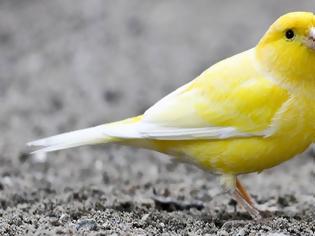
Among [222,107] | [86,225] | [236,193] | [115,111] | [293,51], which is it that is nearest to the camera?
[86,225]

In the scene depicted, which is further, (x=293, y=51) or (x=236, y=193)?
(x=236, y=193)

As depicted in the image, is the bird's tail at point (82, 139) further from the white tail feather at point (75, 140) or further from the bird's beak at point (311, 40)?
the bird's beak at point (311, 40)

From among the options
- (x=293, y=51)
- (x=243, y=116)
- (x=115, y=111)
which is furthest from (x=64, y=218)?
(x=115, y=111)

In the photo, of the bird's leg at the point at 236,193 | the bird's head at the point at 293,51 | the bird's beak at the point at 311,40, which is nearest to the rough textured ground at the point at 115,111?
the bird's leg at the point at 236,193

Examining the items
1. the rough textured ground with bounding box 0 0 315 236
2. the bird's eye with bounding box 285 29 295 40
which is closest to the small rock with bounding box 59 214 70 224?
the rough textured ground with bounding box 0 0 315 236

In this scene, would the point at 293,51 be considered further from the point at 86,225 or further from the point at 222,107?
the point at 86,225

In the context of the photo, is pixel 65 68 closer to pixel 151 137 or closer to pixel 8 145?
pixel 8 145
